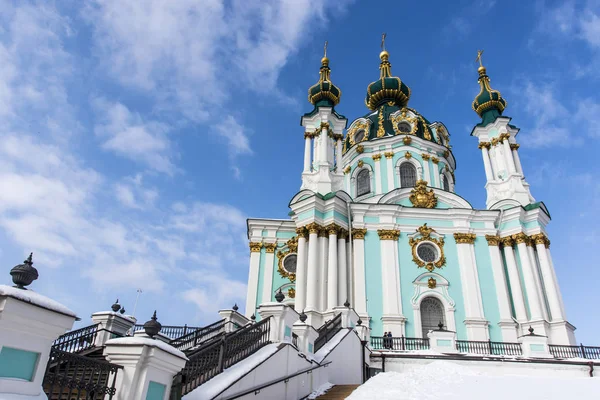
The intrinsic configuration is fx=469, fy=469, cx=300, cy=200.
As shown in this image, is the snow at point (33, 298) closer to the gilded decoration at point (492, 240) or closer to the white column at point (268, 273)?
the white column at point (268, 273)

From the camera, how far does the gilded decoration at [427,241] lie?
24.1 m

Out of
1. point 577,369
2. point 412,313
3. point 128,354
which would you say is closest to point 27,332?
point 128,354

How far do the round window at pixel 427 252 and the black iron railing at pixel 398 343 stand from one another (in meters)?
4.77

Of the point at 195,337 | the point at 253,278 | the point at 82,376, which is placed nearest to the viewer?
the point at 82,376

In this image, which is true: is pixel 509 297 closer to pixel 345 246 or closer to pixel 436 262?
pixel 436 262

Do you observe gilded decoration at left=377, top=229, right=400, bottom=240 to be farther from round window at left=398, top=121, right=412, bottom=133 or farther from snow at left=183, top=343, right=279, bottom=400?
snow at left=183, top=343, right=279, bottom=400

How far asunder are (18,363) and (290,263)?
2204 cm

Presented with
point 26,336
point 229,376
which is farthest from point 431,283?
point 26,336

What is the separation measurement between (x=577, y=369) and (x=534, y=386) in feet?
30.0

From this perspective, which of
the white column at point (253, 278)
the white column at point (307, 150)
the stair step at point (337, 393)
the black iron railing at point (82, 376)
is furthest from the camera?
the white column at point (307, 150)

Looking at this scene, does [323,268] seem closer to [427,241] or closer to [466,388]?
[427,241]

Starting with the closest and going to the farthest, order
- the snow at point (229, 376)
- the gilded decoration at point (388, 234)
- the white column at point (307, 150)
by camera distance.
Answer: the snow at point (229, 376) < the gilded decoration at point (388, 234) < the white column at point (307, 150)

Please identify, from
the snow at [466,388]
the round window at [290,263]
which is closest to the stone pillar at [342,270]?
the round window at [290,263]

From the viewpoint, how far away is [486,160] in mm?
29031
